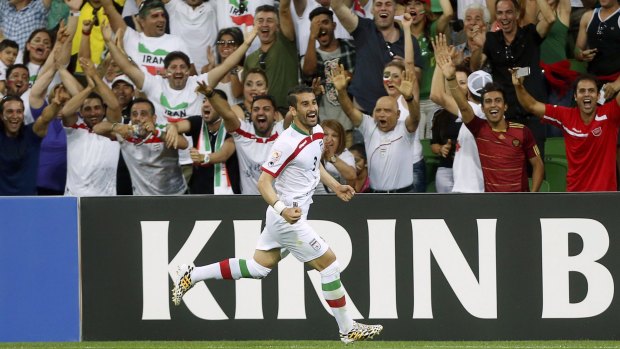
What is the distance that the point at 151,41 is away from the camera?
511 inches

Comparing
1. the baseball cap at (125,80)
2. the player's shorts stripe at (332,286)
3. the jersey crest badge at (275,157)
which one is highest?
the baseball cap at (125,80)

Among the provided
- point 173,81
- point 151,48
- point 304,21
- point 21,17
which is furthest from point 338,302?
point 21,17

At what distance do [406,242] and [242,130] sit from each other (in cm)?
234

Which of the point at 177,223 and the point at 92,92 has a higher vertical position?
the point at 92,92

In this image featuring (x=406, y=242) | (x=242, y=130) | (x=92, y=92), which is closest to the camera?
(x=406, y=242)

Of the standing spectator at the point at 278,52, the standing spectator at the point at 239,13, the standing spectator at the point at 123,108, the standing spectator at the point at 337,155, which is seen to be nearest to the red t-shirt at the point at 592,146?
the standing spectator at the point at 337,155

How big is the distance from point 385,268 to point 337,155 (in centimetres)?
169

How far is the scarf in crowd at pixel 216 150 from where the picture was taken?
1158 centimetres

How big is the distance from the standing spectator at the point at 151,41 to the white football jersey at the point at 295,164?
407 cm

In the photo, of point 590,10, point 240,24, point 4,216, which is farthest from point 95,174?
point 590,10

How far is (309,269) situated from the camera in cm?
1043

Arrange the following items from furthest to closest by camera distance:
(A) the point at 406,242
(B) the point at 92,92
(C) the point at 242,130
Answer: (B) the point at 92,92, (C) the point at 242,130, (A) the point at 406,242

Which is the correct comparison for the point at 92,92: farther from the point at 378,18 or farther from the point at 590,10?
the point at 590,10

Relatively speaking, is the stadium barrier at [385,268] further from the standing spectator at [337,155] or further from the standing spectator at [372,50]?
the standing spectator at [372,50]
